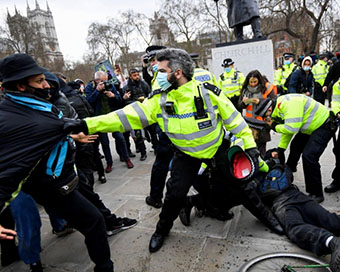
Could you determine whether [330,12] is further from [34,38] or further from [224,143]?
[34,38]

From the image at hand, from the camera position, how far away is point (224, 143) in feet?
8.80

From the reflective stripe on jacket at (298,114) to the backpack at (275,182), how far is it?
1.51 ft

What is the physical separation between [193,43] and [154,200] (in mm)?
37173

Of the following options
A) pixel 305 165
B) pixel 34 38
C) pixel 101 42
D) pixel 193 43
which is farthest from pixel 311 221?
pixel 101 42

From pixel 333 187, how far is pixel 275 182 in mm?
1070

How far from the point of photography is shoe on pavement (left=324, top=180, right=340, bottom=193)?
10.7ft

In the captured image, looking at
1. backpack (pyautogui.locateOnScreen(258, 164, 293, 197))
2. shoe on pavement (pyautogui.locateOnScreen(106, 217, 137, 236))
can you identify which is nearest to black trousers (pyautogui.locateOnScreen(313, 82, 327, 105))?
backpack (pyautogui.locateOnScreen(258, 164, 293, 197))

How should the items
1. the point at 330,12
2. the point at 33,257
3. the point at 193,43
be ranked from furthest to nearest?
1. the point at 193,43
2. the point at 330,12
3. the point at 33,257

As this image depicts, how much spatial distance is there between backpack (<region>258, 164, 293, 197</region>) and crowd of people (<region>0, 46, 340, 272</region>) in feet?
0.04

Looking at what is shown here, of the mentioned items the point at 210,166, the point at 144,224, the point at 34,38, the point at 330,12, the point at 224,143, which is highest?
the point at 34,38

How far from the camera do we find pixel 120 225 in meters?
3.03

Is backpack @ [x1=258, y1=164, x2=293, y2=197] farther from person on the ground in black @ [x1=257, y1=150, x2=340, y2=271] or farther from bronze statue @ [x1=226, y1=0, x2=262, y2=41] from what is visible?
bronze statue @ [x1=226, y1=0, x2=262, y2=41]

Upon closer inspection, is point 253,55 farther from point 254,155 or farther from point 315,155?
point 254,155

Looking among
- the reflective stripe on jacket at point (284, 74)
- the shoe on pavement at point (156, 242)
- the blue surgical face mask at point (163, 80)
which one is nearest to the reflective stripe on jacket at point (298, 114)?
the blue surgical face mask at point (163, 80)
